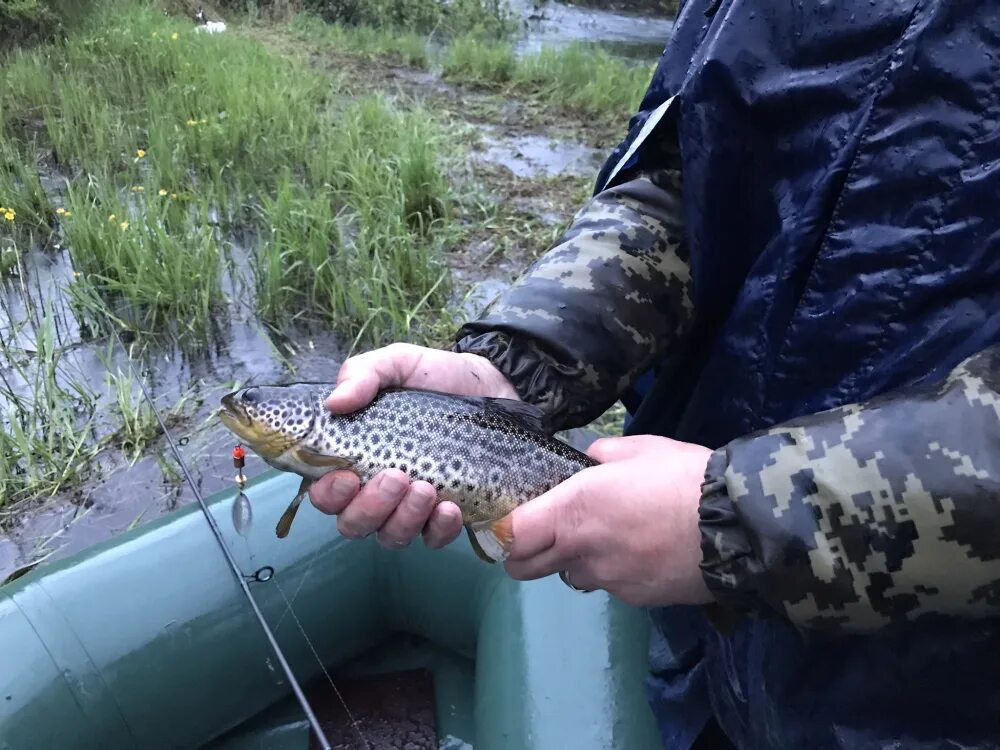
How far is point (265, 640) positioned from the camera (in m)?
2.36

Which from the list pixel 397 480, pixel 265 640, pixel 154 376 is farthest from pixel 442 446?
pixel 154 376

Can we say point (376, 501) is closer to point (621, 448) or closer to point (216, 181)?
point (621, 448)

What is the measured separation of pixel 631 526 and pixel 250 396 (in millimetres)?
1032

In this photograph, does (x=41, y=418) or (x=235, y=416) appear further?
(x=41, y=418)

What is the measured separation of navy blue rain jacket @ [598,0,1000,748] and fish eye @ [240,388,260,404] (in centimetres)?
100

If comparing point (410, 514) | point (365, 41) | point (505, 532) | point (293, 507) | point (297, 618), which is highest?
point (505, 532)

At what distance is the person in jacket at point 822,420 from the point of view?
1038 mm

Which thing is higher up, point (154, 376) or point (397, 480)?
point (397, 480)

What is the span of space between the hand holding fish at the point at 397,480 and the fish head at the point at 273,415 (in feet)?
0.29

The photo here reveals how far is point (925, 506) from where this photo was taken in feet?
3.30

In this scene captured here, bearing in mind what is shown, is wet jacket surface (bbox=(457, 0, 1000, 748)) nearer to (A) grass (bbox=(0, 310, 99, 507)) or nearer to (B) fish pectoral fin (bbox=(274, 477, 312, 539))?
(B) fish pectoral fin (bbox=(274, 477, 312, 539))

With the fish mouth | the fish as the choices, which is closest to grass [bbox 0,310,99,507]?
the fish mouth

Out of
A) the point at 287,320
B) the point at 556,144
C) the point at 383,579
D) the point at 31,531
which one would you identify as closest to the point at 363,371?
the point at 383,579

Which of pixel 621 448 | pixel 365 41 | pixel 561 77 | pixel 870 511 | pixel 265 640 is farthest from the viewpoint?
pixel 365 41
